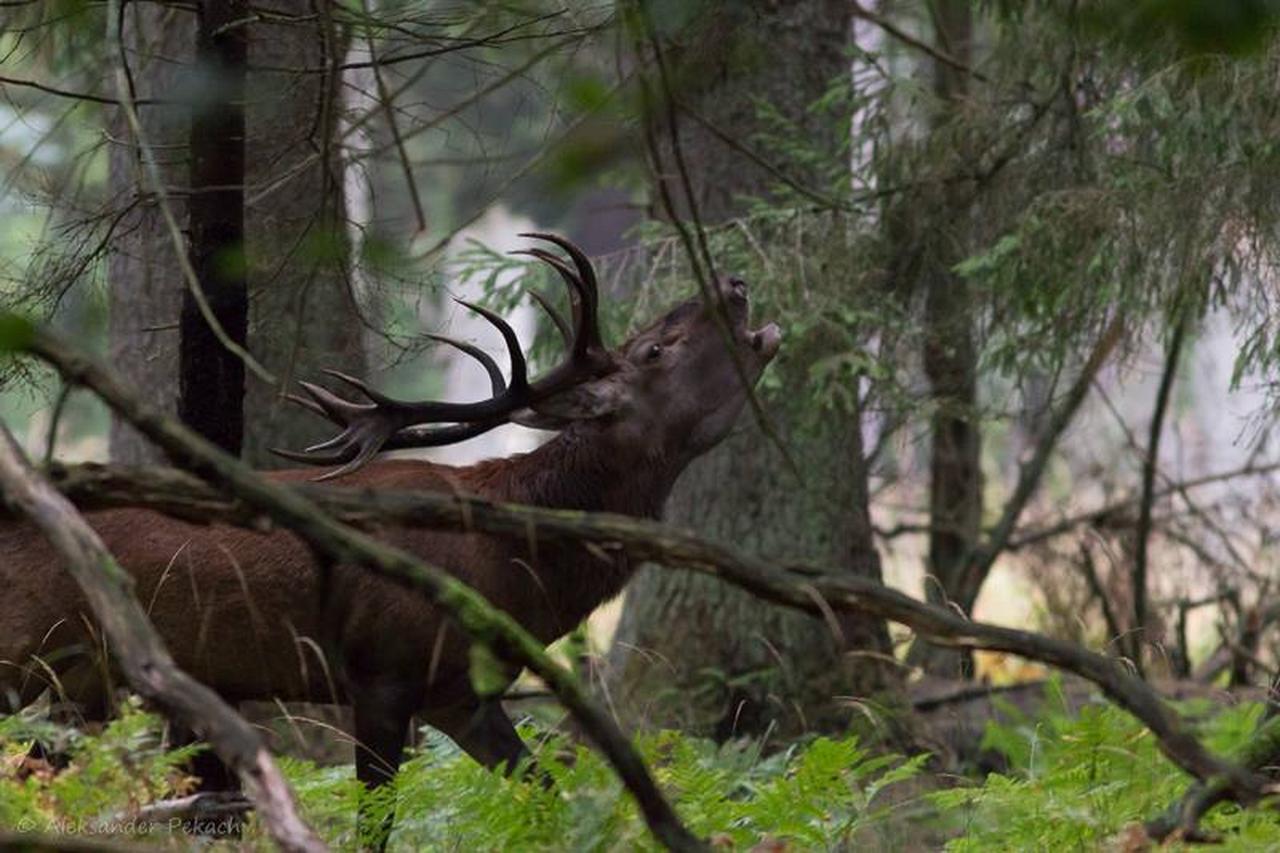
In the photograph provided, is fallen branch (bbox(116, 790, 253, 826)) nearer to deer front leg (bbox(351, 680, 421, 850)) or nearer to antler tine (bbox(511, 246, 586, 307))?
deer front leg (bbox(351, 680, 421, 850))

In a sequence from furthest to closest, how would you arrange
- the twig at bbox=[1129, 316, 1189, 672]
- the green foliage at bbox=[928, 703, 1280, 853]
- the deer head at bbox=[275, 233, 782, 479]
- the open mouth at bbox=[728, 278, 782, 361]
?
the twig at bbox=[1129, 316, 1189, 672], the open mouth at bbox=[728, 278, 782, 361], the deer head at bbox=[275, 233, 782, 479], the green foliage at bbox=[928, 703, 1280, 853]

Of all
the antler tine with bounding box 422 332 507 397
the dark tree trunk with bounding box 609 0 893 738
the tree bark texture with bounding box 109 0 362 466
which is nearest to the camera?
the tree bark texture with bounding box 109 0 362 466

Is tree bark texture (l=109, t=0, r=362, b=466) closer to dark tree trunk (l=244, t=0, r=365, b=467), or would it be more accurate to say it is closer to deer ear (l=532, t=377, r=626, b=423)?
dark tree trunk (l=244, t=0, r=365, b=467)

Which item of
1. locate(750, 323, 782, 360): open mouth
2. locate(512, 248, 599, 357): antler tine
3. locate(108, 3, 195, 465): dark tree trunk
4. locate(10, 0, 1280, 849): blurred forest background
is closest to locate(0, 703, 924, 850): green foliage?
locate(10, 0, 1280, 849): blurred forest background

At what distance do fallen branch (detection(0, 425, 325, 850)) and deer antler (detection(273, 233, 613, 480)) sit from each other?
245cm

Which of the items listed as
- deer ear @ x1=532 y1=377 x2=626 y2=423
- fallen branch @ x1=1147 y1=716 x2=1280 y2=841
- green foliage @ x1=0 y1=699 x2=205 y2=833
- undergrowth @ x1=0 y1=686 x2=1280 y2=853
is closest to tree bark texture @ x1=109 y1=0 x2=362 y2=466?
deer ear @ x1=532 y1=377 x2=626 y2=423

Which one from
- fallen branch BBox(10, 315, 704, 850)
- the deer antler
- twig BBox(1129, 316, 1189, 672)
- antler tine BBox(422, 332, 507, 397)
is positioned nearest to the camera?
fallen branch BBox(10, 315, 704, 850)

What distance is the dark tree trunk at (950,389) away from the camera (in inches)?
348

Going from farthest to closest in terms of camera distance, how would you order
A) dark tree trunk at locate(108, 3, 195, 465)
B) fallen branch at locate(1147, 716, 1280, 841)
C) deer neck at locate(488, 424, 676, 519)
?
dark tree trunk at locate(108, 3, 195, 465) → deer neck at locate(488, 424, 676, 519) → fallen branch at locate(1147, 716, 1280, 841)

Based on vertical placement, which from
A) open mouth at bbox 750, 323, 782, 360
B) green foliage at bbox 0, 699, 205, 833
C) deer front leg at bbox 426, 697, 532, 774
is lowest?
deer front leg at bbox 426, 697, 532, 774

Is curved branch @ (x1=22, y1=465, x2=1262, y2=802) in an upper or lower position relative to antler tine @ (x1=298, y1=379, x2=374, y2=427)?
lower

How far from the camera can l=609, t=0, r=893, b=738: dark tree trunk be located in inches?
370

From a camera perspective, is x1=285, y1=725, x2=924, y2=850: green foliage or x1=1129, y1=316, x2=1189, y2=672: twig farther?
x1=1129, y1=316, x2=1189, y2=672: twig

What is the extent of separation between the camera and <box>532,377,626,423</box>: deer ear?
273 inches
